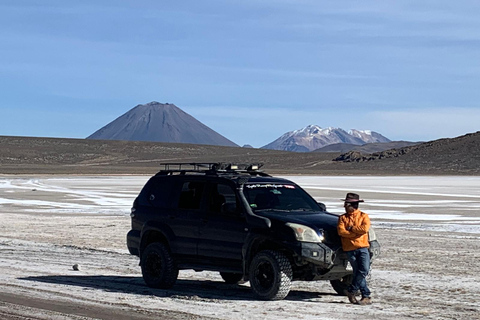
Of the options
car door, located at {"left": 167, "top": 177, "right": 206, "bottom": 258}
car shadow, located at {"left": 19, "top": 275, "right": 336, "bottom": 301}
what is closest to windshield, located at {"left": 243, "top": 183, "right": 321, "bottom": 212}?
car door, located at {"left": 167, "top": 177, "right": 206, "bottom": 258}

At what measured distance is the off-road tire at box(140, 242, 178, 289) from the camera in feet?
42.9

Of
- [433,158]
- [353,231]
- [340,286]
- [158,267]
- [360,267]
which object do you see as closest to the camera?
[353,231]

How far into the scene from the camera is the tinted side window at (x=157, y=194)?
13477mm

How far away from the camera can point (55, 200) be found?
43844 millimetres

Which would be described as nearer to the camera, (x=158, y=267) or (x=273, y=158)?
(x=158, y=267)

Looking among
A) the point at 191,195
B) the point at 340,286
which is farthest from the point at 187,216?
the point at 340,286

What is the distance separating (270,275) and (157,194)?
281cm

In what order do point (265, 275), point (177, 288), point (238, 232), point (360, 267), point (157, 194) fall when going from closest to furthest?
point (360, 267)
point (265, 275)
point (238, 232)
point (177, 288)
point (157, 194)

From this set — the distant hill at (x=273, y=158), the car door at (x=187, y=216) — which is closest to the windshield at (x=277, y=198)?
the car door at (x=187, y=216)

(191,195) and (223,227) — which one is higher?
(191,195)

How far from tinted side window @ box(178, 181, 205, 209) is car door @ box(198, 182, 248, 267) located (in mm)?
195

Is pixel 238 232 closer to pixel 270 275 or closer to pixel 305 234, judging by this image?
pixel 270 275

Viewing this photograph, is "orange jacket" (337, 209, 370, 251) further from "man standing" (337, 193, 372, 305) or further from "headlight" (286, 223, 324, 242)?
"headlight" (286, 223, 324, 242)

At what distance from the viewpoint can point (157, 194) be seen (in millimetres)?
13641
